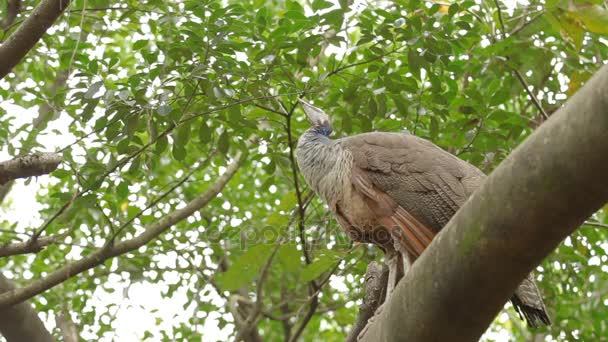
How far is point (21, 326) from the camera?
218 inches

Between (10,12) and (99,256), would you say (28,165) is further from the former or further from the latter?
(10,12)

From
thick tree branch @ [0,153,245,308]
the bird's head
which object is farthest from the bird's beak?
thick tree branch @ [0,153,245,308]

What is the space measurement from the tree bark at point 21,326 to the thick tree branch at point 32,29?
2.10 meters

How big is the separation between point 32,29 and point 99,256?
94.1 inches

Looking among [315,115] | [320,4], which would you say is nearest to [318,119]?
[315,115]

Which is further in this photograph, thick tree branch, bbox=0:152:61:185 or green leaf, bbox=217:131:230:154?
→ green leaf, bbox=217:131:230:154

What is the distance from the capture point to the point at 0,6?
21.3 feet

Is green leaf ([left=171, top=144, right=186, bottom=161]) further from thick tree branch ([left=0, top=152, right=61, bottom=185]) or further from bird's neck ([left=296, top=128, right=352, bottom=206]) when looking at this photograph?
thick tree branch ([left=0, top=152, right=61, bottom=185])

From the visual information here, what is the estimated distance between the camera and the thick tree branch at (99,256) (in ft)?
18.5

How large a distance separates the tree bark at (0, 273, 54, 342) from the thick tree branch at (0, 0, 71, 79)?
6.88 feet

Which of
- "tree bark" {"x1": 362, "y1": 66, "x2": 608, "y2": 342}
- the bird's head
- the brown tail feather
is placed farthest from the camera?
the bird's head

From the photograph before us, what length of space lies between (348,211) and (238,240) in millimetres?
2270

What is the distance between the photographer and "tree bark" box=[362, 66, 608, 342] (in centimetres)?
233

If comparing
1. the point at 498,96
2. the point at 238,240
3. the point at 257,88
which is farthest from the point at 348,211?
the point at 238,240
